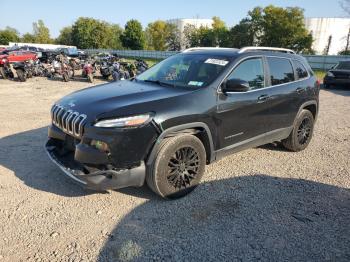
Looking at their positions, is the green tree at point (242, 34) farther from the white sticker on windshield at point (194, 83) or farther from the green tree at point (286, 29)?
the white sticker on windshield at point (194, 83)

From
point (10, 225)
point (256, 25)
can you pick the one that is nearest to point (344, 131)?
point (10, 225)

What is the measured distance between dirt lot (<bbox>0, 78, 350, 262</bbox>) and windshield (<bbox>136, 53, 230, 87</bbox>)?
4.64ft

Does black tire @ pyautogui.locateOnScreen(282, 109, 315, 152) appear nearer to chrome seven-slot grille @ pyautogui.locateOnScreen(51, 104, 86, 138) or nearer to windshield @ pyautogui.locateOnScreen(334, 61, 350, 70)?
chrome seven-slot grille @ pyautogui.locateOnScreen(51, 104, 86, 138)

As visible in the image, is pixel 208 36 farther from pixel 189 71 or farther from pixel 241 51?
pixel 189 71

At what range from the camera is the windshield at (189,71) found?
4352mm

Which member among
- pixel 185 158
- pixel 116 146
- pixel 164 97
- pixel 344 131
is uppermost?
pixel 164 97

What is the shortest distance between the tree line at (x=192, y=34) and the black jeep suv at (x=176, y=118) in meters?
43.5

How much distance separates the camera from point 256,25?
48594 millimetres

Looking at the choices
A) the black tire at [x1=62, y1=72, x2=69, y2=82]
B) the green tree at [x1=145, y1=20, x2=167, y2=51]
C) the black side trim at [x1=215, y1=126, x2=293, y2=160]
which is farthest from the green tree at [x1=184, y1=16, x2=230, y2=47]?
the black side trim at [x1=215, y1=126, x2=293, y2=160]

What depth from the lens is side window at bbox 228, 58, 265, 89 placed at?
178 inches

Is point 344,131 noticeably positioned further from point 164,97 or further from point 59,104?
point 59,104

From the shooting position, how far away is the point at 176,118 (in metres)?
3.78

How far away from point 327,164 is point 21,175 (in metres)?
4.72

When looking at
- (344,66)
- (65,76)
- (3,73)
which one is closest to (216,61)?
(65,76)
